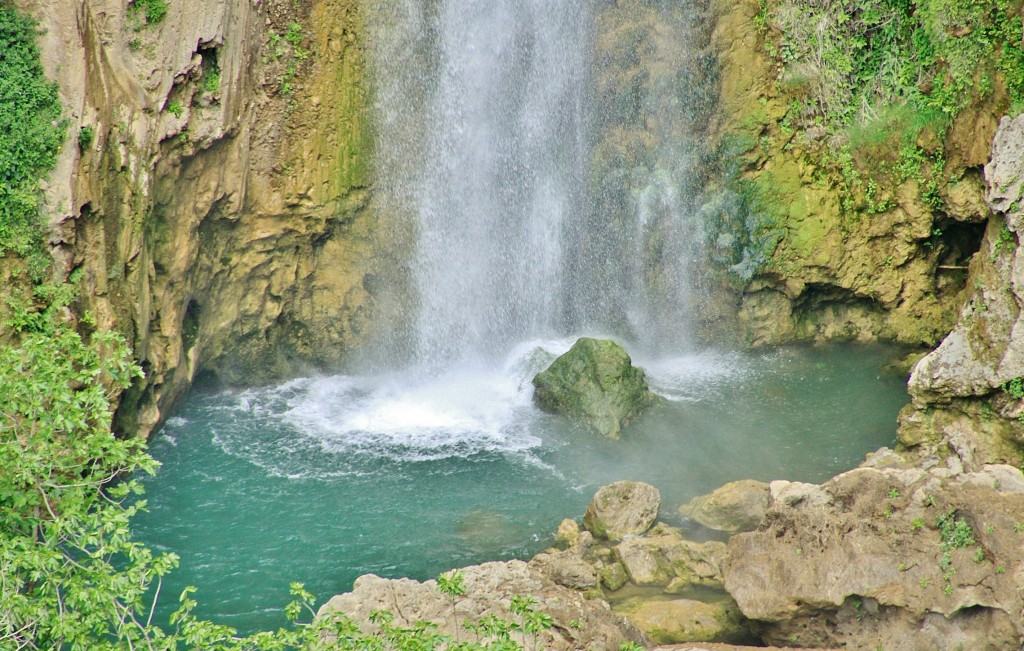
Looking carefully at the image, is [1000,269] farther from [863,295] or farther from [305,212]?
[305,212]

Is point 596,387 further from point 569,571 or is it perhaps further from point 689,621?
point 689,621

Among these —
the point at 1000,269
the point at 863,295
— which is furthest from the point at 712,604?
the point at 863,295

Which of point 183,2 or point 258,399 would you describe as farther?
point 258,399

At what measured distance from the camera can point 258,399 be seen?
2041 cm

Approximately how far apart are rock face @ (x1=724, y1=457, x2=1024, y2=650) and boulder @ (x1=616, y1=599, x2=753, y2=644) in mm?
422

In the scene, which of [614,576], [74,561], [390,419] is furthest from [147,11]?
[614,576]

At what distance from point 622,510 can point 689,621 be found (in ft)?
8.02

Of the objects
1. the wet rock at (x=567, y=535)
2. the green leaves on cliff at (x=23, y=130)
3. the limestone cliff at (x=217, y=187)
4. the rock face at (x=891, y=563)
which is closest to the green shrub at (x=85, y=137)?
the limestone cliff at (x=217, y=187)

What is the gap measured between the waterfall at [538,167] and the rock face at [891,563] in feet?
31.2

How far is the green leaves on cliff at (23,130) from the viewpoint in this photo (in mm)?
14133

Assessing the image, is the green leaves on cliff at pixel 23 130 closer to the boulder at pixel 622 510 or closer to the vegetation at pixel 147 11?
the vegetation at pixel 147 11

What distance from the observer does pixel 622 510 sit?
1490 cm

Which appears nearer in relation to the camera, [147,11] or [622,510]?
[622,510]

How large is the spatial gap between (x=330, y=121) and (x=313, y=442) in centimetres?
662
